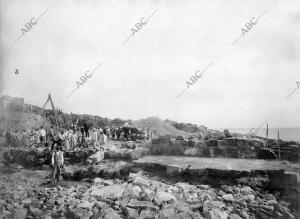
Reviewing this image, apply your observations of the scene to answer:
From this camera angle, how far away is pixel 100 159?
37.9 ft

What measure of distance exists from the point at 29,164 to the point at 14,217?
630 centimetres

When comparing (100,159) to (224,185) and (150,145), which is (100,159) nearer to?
(150,145)

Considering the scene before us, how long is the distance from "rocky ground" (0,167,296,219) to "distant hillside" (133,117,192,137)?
57.4ft

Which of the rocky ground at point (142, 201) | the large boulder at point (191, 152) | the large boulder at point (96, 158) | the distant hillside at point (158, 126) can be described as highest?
the distant hillside at point (158, 126)

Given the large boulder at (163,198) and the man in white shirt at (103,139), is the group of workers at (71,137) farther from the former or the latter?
the large boulder at (163,198)

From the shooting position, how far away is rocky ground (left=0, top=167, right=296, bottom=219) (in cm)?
714

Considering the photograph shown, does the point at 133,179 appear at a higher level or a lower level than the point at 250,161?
lower

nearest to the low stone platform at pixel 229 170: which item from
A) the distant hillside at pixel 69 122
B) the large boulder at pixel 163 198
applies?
the large boulder at pixel 163 198

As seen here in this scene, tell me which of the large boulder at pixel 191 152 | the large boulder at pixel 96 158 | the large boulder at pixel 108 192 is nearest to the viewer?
the large boulder at pixel 108 192

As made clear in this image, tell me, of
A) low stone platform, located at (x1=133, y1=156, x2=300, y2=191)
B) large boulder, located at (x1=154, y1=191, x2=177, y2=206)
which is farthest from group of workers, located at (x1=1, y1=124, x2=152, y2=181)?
large boulder, located at (x1=154, y1=191, x2=177, y2=206)

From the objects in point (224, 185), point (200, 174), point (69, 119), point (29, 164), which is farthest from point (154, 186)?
point (69, 119)

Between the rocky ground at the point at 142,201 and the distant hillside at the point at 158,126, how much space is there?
688 inches

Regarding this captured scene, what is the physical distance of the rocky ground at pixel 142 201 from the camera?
23.4ft

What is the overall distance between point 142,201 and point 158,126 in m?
21.3
